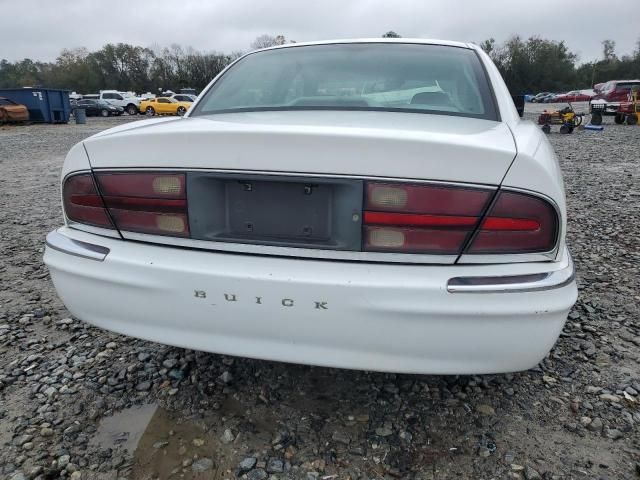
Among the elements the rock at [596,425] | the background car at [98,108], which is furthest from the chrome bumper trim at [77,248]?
the background car at [98,108]

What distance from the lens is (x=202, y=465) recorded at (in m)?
1.66

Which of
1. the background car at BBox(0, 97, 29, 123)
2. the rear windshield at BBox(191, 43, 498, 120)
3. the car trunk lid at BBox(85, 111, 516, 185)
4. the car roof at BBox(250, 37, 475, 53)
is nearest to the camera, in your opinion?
the car trunk lid at BBox(85, 111, 516, 185)

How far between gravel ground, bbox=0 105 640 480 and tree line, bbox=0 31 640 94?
70.7 m

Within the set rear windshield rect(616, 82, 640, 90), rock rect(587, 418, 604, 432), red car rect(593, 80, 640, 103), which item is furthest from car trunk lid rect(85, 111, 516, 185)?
rear windshield rect(616, 82, 640, 90)

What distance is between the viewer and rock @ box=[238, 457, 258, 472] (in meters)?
1.64

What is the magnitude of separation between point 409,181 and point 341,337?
0.52 m

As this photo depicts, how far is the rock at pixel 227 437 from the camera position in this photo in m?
1.77

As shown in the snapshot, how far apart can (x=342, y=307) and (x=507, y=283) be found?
0.49m

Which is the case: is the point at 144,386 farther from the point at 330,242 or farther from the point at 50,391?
the point at 330,242

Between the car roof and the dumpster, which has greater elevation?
the car roof

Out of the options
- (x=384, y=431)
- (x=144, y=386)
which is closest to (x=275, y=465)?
(x=384, y=431)

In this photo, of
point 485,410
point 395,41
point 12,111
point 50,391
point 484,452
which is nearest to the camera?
point 484,452

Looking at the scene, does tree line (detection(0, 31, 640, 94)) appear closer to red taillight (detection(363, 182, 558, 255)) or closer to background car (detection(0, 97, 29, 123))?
background car (detection(0, 97, 29, 123))

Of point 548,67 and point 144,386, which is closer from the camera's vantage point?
point 144,386
